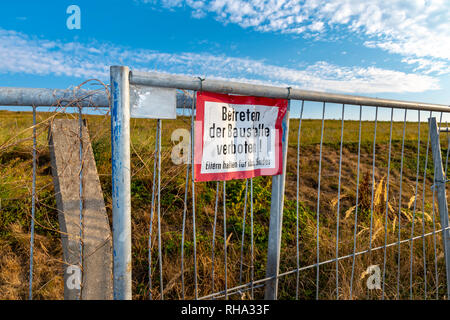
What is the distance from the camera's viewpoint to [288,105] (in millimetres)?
2242

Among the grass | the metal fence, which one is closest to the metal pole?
the metal fence

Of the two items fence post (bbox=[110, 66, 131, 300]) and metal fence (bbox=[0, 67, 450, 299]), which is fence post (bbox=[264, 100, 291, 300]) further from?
fence post (bbox=[110, 66, 131, 300])

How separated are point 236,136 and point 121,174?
813mm

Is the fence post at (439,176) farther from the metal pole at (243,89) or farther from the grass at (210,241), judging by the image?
the metal pole at (243,89)

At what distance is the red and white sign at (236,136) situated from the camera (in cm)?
192

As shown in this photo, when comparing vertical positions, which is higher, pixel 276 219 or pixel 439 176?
pixel 439 176

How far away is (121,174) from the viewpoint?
158 centimetres

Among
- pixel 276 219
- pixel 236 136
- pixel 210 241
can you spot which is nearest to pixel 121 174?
pixel 236 136

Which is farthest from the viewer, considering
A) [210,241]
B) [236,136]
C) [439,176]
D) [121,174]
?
[210,241]

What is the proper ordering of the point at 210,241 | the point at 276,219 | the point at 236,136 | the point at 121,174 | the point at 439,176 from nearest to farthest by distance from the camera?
the point at 121,174 → the point at 236,136 → the point at 276,219 → the point at 439,176 → the point at 210,241

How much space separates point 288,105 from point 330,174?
5.40 meters

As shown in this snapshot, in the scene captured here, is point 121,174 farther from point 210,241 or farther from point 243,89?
point 210,241

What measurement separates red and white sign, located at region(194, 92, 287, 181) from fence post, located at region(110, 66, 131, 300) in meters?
0.46
